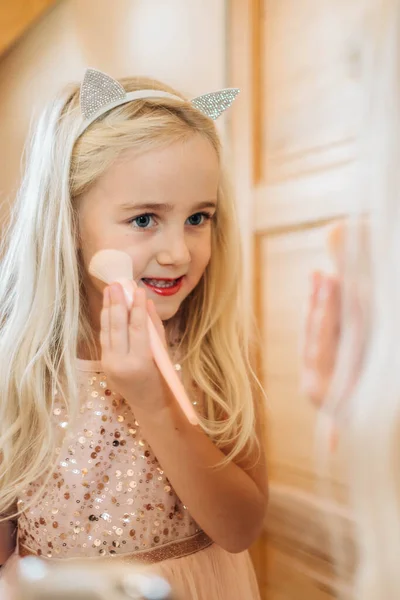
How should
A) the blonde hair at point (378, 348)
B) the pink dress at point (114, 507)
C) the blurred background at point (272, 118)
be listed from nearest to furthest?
1. the blonde hair at point (378, 348)
2. the blurred background at point (272, 118)
3. the pink dress at point (114, 507)

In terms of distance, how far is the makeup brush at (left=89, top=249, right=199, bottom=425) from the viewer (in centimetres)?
44

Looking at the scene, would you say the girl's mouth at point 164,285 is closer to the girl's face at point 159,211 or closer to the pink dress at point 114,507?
the girl's face at point 159,211

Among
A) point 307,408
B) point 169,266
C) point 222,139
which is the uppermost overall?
point 222,139

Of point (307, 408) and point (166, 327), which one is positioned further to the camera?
point (166, 327)

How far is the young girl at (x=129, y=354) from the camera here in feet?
1.54

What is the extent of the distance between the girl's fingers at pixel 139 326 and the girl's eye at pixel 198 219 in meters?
0.08

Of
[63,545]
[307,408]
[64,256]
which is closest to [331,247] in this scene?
[307,408]

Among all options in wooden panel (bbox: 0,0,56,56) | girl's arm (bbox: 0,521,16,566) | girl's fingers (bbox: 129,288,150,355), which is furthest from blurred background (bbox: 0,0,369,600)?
girl's arm (bbox: 0,521,16,566)

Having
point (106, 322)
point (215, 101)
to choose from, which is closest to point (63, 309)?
point (106, 322)

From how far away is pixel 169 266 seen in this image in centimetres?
48

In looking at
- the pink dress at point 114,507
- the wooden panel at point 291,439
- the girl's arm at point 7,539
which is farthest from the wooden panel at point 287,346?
the girl's arm at point 7,539

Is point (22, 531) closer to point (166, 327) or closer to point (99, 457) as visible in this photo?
point (99, 457)

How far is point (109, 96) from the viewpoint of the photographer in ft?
1.61

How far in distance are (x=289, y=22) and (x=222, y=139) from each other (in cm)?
10
